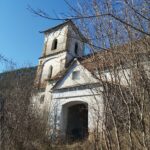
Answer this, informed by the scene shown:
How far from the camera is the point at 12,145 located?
11062mm

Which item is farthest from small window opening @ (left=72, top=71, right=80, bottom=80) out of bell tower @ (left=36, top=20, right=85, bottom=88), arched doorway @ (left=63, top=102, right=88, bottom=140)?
bell tower @ (left=36, top=20, right=85, bottom=88)

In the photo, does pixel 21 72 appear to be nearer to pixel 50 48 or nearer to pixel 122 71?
pixel 50 48

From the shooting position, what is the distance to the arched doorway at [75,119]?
19641mm

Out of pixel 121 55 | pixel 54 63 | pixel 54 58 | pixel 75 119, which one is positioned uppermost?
pixel 54 58

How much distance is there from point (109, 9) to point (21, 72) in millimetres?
17733

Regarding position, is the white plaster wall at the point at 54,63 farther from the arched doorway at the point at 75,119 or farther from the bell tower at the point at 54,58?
the arched doorway at the point at 75,119

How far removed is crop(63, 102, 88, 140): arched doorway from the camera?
1964 cm

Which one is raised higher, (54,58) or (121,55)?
(54,58)

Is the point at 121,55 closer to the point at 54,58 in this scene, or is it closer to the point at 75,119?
the point at 75,119

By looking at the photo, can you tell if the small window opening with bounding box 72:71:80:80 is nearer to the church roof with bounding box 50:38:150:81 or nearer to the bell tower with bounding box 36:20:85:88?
the bell tower with bounding box 36:20:85:88

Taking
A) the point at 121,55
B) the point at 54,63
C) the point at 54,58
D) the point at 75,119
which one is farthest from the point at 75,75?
the point at 121,55

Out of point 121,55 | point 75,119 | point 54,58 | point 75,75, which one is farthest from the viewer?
point 54,58

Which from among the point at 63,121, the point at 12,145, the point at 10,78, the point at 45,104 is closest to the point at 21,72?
the point at 10,78

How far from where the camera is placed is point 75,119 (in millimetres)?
21250
